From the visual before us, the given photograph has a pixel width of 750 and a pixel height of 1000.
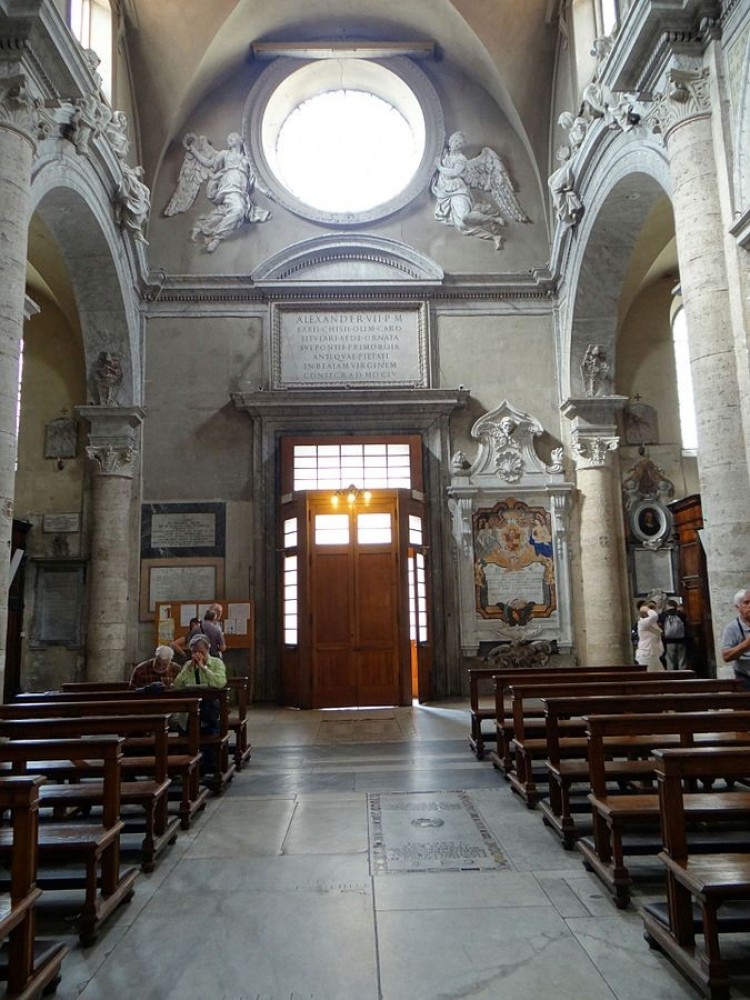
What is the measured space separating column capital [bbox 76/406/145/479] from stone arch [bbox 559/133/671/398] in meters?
7.06

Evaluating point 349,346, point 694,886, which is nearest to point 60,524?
point 349,346

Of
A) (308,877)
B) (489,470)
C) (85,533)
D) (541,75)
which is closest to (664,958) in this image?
(308,877)

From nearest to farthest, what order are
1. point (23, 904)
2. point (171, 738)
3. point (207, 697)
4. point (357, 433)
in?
point (23, 904) → point (171, 738) → point (207, 697) → point (357, 433)

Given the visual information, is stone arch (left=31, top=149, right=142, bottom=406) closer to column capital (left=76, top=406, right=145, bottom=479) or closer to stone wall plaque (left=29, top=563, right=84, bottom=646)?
column capital (left=76, top=406, right=145, bottom=479)

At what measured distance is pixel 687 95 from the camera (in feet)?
23.9

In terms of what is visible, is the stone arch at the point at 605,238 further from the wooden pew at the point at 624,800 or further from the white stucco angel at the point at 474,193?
the wooden pew at the point at 624,800

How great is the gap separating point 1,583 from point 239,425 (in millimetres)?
6937

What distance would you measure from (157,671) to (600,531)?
7892 millimetres

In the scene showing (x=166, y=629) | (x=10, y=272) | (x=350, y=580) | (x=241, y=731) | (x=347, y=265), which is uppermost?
(x=347, y=265)

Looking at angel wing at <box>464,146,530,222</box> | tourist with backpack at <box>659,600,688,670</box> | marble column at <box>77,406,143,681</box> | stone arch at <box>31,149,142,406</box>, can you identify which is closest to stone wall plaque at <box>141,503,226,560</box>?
marble column at <box>77,406,143,681</box>

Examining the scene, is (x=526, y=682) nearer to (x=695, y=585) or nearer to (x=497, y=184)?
(x=695, y=585)

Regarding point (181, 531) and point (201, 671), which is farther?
point (181, 531)

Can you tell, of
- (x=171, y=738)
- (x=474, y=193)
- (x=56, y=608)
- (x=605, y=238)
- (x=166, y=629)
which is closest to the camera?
(x=171, y=738)

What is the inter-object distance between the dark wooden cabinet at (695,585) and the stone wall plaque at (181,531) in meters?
7.26
